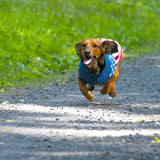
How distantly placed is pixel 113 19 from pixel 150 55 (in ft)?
9.98

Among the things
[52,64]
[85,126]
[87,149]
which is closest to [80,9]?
[52,64]

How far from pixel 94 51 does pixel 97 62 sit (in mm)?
230

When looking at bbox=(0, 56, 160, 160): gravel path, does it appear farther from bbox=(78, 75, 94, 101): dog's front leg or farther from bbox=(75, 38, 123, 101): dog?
bbox=(75, 38, 123, 101): dog

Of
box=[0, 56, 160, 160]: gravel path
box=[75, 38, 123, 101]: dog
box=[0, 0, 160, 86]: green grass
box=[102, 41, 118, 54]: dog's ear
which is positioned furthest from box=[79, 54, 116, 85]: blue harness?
box=[0, 0, 160, 86]: green grass

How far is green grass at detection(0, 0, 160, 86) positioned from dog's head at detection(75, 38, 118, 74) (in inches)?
96.1

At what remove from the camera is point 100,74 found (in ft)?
17.1

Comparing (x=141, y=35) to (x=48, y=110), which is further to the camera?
(x=141, y=35)

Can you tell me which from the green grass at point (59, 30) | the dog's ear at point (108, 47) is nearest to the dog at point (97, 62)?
the dog's ear at point (108, 47)

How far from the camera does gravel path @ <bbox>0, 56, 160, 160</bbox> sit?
3.53 m

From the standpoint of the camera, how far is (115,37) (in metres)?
10.8

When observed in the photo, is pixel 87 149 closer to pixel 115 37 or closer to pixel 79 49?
pixel 79 49

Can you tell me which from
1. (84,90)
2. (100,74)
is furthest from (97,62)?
(84,90)

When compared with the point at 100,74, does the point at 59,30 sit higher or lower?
higher

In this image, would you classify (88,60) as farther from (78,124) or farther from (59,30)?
(59,30)
